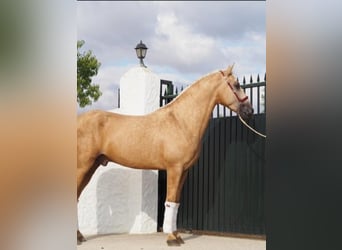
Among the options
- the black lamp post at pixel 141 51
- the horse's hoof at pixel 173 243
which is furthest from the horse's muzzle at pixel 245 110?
the black lamp post at pixel 141 51

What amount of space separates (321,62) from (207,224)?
4.91 m

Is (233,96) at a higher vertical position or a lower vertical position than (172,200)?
higher

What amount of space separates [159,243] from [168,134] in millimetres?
1226

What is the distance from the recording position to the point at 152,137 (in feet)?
16.7

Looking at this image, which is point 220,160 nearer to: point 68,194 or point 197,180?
point 197,180

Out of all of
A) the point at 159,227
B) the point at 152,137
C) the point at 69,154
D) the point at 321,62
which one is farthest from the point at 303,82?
the point at 159,227

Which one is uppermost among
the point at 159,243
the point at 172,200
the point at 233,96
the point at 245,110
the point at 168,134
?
the point at 233,96

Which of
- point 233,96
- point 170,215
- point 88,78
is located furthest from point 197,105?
point 88,78

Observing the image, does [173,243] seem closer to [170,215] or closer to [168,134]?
[170,215]

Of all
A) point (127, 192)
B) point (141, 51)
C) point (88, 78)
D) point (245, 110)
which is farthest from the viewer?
point (88, 78)

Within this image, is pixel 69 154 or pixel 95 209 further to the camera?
pixel 95 209

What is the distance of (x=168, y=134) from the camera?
501 cm

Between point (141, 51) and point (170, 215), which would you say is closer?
point (170, 215)

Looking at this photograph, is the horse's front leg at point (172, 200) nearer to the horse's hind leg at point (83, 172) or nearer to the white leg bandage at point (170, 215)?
the white leg bandage at point (170, 215)
